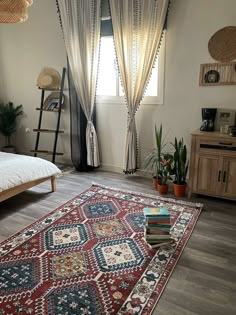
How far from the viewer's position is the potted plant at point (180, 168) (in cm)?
304

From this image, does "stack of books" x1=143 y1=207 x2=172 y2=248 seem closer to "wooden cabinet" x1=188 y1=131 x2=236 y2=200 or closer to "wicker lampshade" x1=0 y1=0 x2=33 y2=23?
"wooden cabinet" x1=188 y1=131 x2=236 y2=200

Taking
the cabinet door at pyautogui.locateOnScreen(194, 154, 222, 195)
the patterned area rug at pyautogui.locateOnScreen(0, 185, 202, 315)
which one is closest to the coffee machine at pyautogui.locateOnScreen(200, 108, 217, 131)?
the cabinet door at pyautogui.locateOnScreen(194, 154, 222, 195)

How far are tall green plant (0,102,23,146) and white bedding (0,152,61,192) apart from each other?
1.63 meters

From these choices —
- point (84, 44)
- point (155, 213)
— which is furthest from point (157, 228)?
point (84, 44)

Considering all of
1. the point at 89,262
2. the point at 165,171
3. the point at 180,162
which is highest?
the point at 180,162

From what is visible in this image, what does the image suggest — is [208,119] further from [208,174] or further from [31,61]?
[31,61]

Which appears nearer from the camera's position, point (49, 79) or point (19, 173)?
point (19, 173)

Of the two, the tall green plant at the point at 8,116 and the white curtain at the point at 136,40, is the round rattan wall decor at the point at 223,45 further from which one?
the tall green plant at the point at 8,116

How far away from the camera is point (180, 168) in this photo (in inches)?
120

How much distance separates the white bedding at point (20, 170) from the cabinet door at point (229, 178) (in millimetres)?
1987

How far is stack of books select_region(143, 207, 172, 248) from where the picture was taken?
2.12 metres

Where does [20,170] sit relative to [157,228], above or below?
above

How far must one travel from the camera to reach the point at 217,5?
2891 millimetres

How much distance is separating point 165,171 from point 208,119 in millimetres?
811
